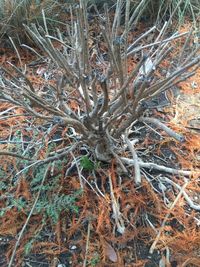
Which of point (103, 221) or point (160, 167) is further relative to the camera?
point (160, 167)

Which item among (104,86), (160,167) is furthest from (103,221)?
(104,86)

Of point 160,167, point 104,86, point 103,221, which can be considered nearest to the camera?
point 104,86

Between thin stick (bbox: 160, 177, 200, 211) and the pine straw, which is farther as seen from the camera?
thin stick (bbox: 160, 177, 200, 211)

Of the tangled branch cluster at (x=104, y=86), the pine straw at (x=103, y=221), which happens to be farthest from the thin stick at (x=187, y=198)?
the tangled branch cluster at (x=104, y=86)

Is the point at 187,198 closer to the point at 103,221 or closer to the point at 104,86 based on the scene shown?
the point at 103,221

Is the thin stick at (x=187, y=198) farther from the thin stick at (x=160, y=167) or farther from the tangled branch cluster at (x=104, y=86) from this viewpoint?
the tangled branch cluster at (x=104, y=86)

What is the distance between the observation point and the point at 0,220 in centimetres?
171

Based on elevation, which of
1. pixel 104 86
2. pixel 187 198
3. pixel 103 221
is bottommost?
pixel 187 198

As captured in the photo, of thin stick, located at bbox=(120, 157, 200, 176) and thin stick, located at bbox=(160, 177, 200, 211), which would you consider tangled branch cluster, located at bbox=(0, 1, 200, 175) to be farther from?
thin stick, located at bbox=(160, 177, 200, 211)

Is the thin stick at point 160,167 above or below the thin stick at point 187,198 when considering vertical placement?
above

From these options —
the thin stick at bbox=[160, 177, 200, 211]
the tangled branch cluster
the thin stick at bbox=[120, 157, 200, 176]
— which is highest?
the tangled branch cluster

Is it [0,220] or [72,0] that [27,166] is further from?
[72,0]

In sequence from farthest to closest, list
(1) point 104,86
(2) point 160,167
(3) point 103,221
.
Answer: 1. (2) point 160,167
2. (3) point 103,221
3. (1) point 104,86

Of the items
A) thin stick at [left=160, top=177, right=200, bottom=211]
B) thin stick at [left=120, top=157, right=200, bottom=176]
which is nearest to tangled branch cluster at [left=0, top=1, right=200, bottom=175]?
thin stick at [left=120, top=157, right=200, bottom=176]
